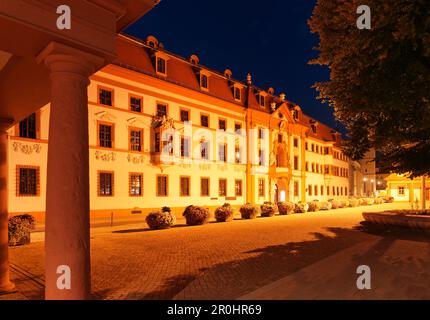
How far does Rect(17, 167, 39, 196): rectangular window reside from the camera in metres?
20.9

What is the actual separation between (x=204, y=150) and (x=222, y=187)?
4.52m

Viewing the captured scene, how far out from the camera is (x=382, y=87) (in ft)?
27.9

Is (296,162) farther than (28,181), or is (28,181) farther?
(296,162)

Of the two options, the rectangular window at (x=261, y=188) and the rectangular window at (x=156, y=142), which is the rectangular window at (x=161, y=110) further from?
the rectangular window at (x=261, y=188)

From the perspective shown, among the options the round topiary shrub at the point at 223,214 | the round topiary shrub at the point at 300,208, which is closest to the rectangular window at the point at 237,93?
the round topiary shrub at the point at 300,208

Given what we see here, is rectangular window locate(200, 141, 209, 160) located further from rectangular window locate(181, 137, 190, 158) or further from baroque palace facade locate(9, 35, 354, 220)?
rectangular window locate(181, 137, 190, 158)

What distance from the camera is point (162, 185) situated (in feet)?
95.0

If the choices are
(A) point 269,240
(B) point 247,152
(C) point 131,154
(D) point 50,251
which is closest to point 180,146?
(C) point 131,154

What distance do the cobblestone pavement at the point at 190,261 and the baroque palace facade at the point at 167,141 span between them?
9.47m

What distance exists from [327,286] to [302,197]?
43.0 meters

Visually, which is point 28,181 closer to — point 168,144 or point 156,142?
point 156,142

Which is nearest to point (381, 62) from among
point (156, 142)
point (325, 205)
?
point (156, 142)

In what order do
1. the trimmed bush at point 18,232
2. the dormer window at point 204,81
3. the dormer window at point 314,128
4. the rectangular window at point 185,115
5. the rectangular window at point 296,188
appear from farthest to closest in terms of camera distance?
the dormer window at point 314,128 < the rectangular window at point 296,188 < the dormer window at point 204,81 < the rectangular window at point 185,115 < the trimmed bush at point 18,232

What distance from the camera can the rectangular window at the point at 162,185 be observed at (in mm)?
28609
